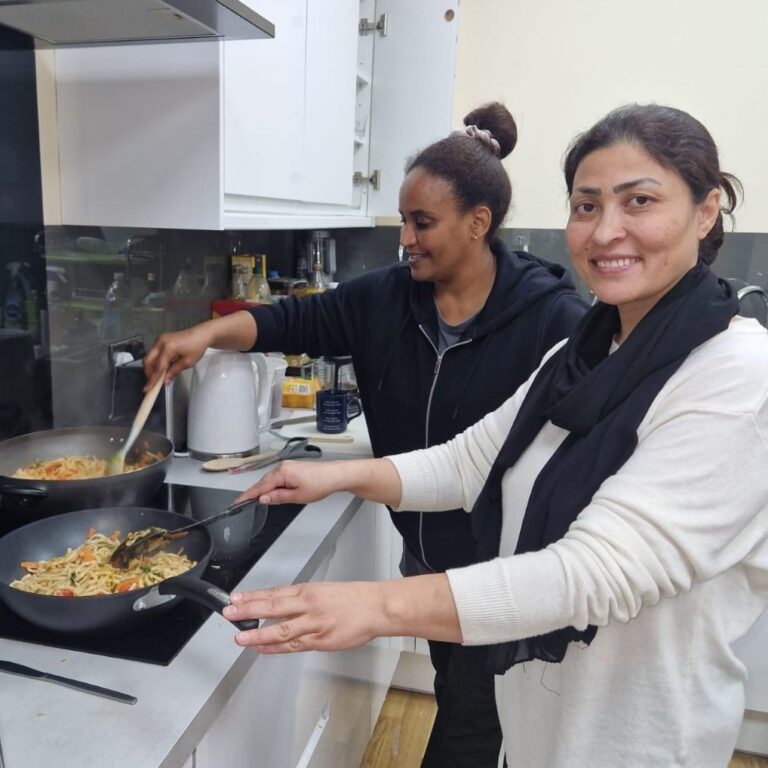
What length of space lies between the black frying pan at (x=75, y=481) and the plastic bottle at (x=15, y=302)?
0.21 meters

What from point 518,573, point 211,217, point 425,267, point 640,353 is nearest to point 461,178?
point 425,267

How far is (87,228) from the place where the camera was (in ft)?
4.65

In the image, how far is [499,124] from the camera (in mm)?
1563

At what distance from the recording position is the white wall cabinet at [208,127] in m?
1.24

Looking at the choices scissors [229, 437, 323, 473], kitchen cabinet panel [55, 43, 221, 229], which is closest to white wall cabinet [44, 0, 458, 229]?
kitchen cabinet panel [55, 43, 221, 229]

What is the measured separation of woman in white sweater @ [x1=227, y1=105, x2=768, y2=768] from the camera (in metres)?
0.72

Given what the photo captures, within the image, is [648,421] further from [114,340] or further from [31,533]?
[114,340]

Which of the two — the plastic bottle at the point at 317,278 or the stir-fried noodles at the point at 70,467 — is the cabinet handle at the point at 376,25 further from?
the stir-fried noodles at the point at 70,467

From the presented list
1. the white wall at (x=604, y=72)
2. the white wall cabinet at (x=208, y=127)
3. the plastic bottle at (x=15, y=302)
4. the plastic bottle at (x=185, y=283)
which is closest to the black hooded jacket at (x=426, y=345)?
the white wall cabinet at (x=208, y=127)

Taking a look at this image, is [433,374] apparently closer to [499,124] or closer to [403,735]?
[499,124]

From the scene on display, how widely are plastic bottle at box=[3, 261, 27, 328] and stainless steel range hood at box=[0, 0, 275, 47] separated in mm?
402

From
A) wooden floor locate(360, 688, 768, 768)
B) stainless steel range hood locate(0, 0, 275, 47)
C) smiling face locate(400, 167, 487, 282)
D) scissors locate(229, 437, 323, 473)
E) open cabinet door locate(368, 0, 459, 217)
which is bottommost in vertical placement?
Answer: wooden floor locate(360, 688, 768, 768)

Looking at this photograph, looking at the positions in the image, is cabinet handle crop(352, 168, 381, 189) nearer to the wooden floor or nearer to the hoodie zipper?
the hoodie zipper

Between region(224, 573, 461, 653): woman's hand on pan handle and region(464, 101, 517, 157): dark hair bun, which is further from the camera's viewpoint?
region(464, 101, 517, 157): dark hair bun
